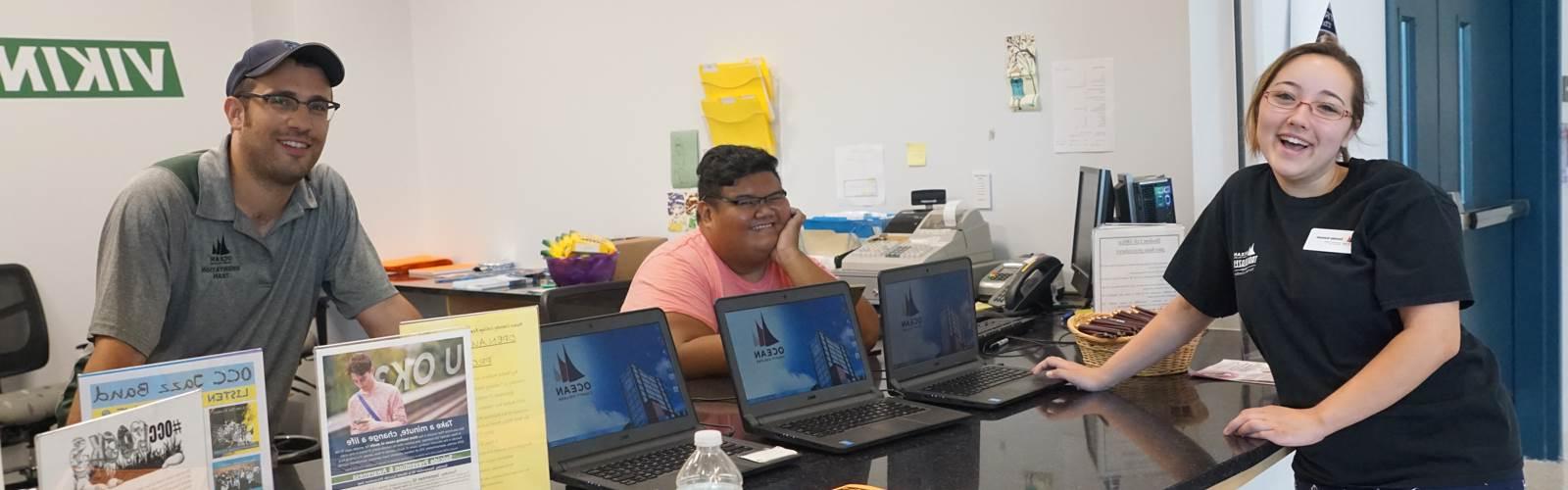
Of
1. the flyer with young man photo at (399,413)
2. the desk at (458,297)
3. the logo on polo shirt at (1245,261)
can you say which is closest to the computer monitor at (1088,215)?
the logo on polo shirt at (1245,261)

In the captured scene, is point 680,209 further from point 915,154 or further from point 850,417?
point 850,417

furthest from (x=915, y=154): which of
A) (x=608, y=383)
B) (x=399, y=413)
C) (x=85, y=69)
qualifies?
(x=85, y=69)

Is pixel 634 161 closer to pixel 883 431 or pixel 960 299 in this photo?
pixel 960 299

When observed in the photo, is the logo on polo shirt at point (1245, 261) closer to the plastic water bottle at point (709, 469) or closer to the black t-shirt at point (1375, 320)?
the black t-shirt at point (1375, 320)

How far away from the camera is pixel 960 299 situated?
2.35 metres

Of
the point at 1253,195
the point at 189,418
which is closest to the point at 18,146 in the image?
the point at 189,418

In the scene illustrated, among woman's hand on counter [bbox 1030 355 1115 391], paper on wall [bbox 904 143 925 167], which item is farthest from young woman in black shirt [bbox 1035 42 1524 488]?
paper on wall [bbox 904 143 925 167]

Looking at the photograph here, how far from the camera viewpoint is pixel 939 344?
2.29 m

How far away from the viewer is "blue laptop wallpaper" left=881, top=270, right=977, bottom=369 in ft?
7.14

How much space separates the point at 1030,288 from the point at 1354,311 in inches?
56.1

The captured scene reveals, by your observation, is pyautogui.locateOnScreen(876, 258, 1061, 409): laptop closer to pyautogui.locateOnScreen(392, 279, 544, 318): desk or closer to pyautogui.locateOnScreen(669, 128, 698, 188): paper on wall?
pyautogui.locateOnScreen(392, 279, 544, 318): desk

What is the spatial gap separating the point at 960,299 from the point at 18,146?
144 inches

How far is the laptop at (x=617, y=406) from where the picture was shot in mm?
1661

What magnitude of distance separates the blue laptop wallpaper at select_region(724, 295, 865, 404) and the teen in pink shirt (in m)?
0.46
